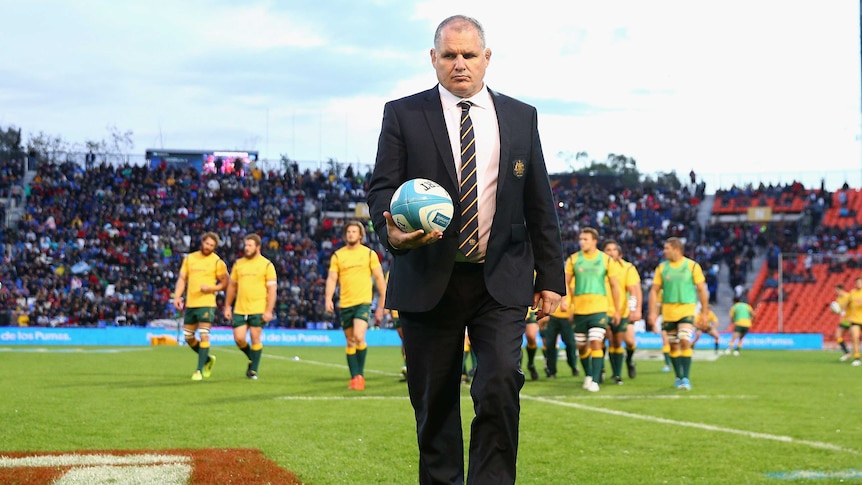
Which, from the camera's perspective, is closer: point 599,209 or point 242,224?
point 242,224

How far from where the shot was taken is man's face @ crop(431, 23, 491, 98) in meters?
4.61

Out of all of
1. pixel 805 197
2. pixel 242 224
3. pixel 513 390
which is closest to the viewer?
pixel 513 390

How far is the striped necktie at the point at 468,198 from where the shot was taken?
4.59 metres

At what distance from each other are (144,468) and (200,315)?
10054 mm

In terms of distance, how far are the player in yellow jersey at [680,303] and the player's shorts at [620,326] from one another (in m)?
1.41

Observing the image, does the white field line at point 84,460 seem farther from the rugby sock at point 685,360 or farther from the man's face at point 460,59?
the rugby sock at point 685,360

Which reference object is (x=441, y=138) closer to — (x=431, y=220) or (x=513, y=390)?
(x=431, y=220)

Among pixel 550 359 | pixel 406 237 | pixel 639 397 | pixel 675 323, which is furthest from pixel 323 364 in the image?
pixel 406 237

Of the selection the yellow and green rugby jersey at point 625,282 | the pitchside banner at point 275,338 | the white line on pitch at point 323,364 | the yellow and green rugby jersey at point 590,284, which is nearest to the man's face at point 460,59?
the yellow and green rugby jersey at point 590,284

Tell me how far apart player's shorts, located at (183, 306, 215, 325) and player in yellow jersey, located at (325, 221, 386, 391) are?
2.32 metres

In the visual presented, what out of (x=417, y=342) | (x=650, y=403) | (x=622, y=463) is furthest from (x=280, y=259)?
(x=417, y=342)

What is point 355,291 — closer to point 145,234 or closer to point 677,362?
point 677,362

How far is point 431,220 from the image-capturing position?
4.27m

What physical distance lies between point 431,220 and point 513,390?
878 mm
